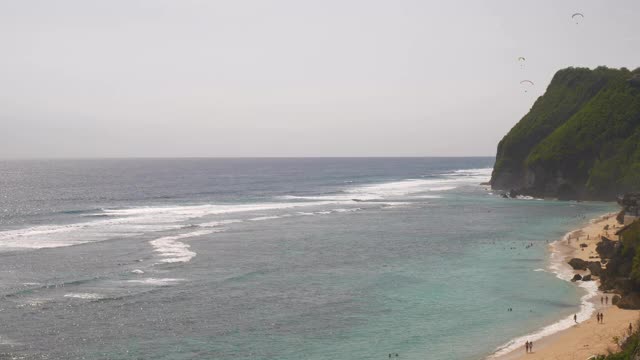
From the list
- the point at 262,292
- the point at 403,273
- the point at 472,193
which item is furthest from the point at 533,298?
the point at 472,193

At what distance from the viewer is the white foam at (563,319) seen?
3862cm

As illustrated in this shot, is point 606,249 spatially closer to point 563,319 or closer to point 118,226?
point 563,319

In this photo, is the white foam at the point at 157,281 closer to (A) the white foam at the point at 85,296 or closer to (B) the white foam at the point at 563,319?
(A) the white foam at the point at 85,296

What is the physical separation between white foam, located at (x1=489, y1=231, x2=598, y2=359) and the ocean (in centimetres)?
50

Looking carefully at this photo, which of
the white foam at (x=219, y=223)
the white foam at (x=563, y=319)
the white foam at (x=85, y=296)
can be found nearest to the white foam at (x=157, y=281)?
the white foam at (x=85, y=296)

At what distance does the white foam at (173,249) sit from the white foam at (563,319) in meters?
37.8

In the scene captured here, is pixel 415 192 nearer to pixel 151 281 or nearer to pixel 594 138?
pixel 594 138

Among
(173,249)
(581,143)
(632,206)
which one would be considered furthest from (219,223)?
(581,143)

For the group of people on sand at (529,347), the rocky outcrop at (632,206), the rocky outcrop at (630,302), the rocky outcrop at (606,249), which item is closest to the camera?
the group of people on sand at (529,347)

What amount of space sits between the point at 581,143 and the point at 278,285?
325ft

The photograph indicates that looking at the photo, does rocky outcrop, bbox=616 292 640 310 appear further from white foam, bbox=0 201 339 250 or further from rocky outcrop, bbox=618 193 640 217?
white foam, bbox=0 201 339 250

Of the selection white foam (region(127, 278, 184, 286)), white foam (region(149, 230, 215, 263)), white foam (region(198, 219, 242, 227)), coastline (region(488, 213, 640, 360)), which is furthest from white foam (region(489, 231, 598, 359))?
white foam (region(198, 219, 242, 227))

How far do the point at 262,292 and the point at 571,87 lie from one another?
141532 millimetres

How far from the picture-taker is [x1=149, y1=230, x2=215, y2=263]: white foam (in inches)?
2606
